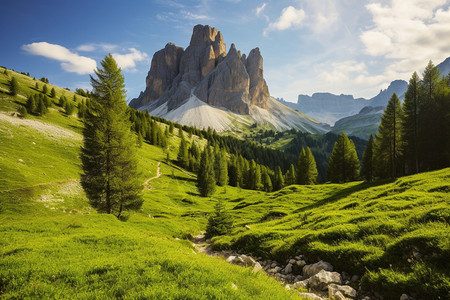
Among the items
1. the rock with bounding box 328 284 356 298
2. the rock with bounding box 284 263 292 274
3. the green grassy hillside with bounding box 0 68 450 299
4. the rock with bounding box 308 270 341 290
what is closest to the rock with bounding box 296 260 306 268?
the green grassy hillside with bounding box 0 68 450 299

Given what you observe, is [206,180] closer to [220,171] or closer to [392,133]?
[220,171]

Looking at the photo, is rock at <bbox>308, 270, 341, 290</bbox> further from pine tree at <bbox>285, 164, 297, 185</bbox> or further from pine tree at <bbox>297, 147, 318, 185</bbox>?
pine tree at <bbox>285, 164, 297, 185</bbox>

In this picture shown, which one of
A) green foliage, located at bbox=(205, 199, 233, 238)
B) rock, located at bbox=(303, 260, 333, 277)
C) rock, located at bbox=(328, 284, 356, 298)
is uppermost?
rock, located at bbox=(328, 284, 356, 298)

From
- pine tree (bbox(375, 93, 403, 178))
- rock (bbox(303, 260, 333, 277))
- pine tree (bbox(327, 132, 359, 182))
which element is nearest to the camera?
rock (bbox(303, 260, 333, 277))

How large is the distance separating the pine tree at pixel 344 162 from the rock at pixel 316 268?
6193cm

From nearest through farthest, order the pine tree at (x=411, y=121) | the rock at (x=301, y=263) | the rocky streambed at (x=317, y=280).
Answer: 1. the rocky streambed at (x=317, y=280)
2. the rock at (x=301, y=263)
3. the pine tree at (x=411, y=121)

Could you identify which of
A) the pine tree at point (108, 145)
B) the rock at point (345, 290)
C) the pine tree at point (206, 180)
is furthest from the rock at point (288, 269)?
the pine tree at point (206, 180)

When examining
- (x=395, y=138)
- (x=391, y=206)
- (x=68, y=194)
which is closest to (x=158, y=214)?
(x=68, y=194)

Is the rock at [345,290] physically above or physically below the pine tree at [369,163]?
below

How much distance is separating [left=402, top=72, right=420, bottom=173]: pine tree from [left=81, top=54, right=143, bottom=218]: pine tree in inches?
2117

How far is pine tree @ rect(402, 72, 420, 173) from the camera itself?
4106cm

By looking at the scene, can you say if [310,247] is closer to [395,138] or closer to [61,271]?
[61,271]

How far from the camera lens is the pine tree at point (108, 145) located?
22859 mm

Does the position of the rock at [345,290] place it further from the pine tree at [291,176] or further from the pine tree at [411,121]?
the pine tree at [291,176]
